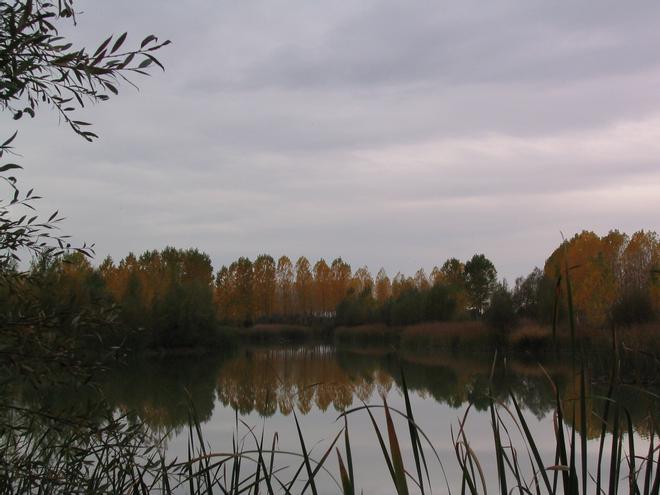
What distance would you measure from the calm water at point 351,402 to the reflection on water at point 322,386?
0.10ft

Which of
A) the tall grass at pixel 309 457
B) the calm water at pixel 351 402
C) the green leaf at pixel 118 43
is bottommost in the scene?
the calm water at pixel 351 402

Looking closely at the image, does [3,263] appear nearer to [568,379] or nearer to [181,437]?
[181,437]

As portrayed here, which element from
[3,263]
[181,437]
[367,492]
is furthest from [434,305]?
[3,263]

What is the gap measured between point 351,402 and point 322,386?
318cm

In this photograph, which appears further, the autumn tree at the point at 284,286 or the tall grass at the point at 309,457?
the autumn tree at the point at 284,286

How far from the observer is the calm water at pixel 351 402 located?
24.2 ft

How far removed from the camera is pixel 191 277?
50938 mm

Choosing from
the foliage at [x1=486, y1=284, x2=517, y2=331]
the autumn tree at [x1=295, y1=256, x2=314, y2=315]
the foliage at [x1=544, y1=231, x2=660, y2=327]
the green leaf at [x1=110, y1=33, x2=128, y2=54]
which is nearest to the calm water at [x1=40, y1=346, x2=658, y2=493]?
the green leaf at [x1=110, y1=33, x2=128, y2=54]

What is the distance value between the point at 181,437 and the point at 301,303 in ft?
153

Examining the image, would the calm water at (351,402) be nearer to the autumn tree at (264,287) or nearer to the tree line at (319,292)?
the tree line at (319,292)

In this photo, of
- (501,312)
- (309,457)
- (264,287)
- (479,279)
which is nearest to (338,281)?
(264,287)

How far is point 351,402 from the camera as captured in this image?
13.9 metres

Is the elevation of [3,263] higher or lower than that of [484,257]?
lower

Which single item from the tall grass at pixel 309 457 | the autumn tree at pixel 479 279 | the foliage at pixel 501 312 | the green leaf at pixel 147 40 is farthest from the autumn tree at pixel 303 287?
the green leaf at pixel 147 40
